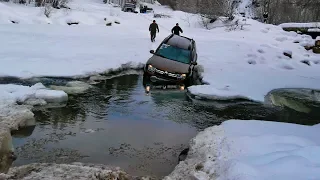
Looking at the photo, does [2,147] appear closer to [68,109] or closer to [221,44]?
[68,109]

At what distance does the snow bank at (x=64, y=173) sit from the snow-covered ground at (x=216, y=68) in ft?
Answer: 4.37

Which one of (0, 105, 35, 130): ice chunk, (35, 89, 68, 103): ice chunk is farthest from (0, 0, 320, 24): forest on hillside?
(0, 105, 35, 130): ice chunk

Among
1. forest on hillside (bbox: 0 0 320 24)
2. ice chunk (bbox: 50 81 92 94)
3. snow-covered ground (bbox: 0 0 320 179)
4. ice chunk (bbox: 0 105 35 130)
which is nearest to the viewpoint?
snow-covered ground (bbox: 0 0 320 179)

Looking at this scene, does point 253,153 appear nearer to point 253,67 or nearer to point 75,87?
point 75,87

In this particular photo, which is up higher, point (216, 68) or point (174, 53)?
point (174, 53)

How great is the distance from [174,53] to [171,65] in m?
1.05

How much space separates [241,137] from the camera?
7.61 meters

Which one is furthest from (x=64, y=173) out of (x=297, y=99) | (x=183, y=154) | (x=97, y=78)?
(x=297, y=99)

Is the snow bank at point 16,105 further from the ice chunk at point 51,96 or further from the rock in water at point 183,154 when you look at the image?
the rock in water at point 183,154

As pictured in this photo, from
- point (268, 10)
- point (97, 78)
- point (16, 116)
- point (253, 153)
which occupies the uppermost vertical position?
point (268, 10)

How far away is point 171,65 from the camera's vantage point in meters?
14.1

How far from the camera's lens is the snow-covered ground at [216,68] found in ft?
21.3

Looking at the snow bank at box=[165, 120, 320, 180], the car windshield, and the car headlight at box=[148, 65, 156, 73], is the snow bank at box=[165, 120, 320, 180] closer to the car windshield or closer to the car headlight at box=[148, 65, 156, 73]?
the car headlight at box=[148, 65, 156, 73]

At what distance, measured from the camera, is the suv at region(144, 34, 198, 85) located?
13836 mm
